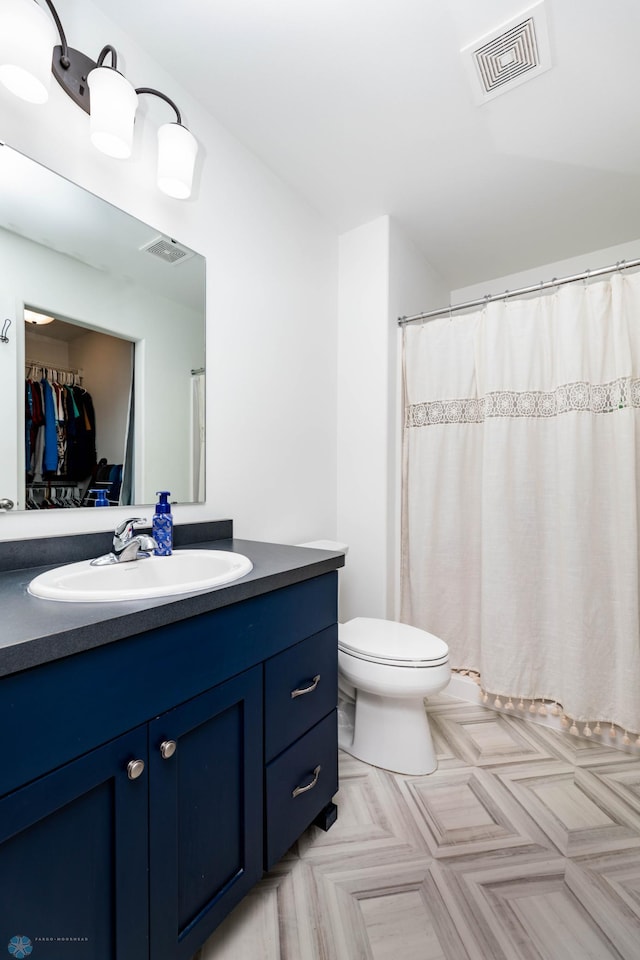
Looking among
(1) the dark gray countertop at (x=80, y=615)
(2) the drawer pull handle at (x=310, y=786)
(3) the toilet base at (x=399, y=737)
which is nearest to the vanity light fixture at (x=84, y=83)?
(1) the dark gray countertop at (x=80, y=615)

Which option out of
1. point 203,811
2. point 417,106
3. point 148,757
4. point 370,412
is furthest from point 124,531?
point 417,106

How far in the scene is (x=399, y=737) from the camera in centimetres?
156

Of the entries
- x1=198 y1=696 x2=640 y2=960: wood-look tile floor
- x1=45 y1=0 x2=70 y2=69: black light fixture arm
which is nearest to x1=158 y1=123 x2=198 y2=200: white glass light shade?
x1=45 y1=0 x2=70 y2=69: black light fixture arm

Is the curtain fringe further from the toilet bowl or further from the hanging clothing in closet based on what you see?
the hanging clothing in closet

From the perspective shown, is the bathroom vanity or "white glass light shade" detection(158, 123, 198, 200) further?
"white glass light shade" detection(158, 123, 198, 200)

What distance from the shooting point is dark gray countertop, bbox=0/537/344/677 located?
1.97 feet

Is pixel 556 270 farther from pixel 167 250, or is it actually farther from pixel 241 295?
pixel 167 250

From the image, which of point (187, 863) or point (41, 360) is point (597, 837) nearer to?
point (187, 863)

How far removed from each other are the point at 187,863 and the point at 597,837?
47.8 inches

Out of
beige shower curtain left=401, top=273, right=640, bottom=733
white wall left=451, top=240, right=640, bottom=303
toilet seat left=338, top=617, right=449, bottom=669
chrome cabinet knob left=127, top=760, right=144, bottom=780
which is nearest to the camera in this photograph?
chrome cabinet knob left=127, top=760, right=144, bottom=780

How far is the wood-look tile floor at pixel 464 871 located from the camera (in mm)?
987

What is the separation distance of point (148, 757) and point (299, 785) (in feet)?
1.80

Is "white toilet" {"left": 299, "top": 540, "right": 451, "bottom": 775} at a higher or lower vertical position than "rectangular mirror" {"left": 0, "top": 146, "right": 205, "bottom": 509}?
lower

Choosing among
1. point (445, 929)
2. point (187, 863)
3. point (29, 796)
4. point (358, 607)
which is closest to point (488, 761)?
point (445, 929)
